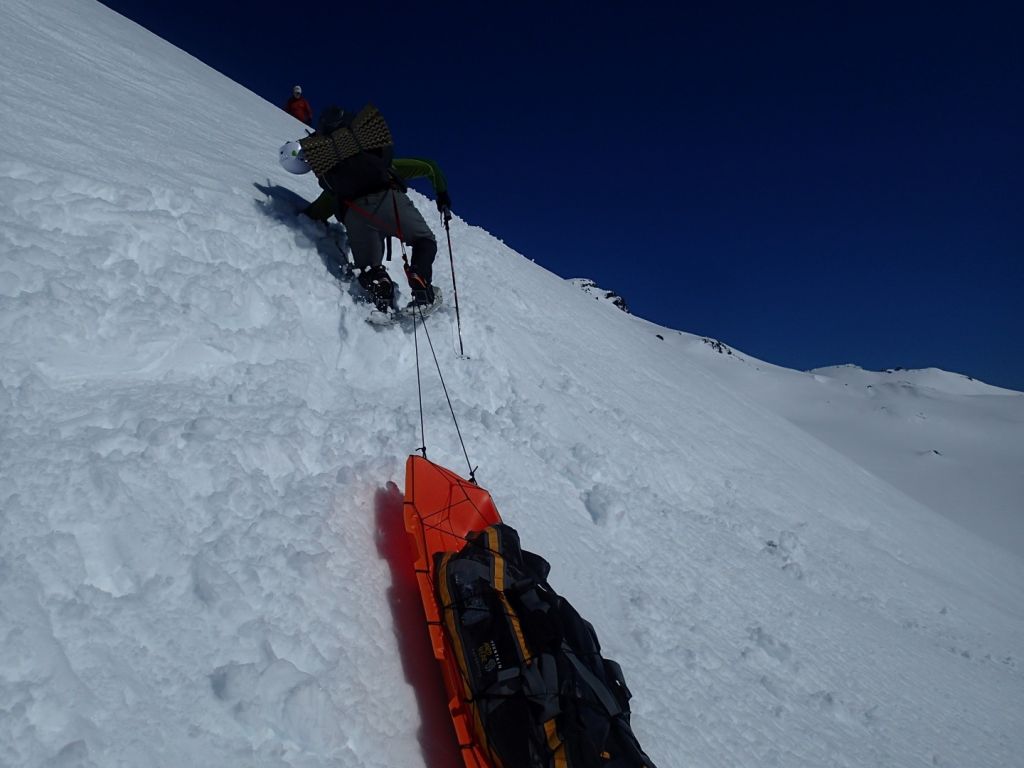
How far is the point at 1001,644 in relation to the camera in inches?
282

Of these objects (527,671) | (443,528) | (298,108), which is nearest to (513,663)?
(527,671)

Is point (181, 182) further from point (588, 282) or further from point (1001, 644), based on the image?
point (588, 282)

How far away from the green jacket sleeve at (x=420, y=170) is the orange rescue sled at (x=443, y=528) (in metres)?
3.23

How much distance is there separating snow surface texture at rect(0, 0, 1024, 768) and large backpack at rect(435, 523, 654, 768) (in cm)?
33

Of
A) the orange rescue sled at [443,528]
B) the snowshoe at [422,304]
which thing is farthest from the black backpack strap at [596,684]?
the snowshoe at [422,304]

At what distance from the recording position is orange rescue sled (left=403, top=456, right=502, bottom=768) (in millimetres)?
2547

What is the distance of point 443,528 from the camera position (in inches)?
133

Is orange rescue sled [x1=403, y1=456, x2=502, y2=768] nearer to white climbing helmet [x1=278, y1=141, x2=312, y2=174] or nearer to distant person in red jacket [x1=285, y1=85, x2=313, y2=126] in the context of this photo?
white climbing helmet [x1=278, y1=141, x2=312, y2=174]

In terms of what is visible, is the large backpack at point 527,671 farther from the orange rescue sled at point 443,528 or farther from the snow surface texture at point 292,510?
the snow surface texture at point 292,510

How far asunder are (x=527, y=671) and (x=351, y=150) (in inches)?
168

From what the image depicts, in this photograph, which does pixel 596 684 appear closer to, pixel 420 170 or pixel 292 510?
pixel 292 510

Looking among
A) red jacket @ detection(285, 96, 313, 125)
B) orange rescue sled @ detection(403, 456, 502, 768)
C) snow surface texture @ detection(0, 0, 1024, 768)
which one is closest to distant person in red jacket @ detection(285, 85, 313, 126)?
red jacket @ detection(285, 96, 313, 125)

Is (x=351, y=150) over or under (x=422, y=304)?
over

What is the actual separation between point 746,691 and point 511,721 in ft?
7.77
